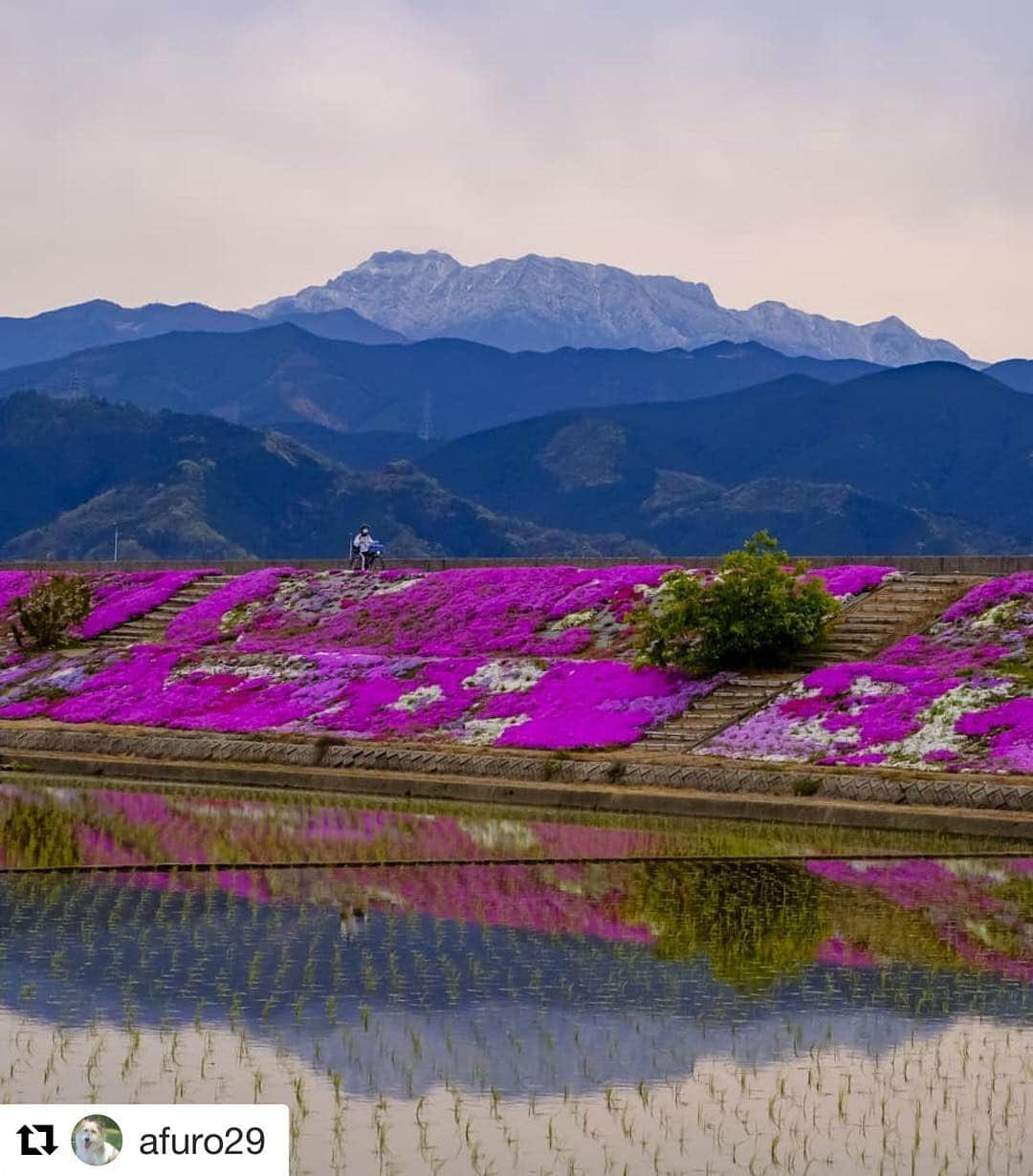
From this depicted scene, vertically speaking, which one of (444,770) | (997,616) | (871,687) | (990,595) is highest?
(990,595)

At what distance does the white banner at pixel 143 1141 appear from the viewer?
12375 millimetres

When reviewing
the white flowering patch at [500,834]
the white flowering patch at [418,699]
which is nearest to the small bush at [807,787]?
the white flowering patch at [500,834]

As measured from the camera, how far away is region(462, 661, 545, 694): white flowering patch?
5484 centimetres

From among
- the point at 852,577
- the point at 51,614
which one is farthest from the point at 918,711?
the point at 51,614

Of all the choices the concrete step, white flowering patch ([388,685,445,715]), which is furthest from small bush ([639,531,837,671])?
the concrete step

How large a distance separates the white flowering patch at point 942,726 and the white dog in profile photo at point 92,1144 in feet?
102

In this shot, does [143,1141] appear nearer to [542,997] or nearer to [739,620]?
[542,997]

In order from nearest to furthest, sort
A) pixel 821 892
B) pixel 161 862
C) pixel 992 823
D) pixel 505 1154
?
pixel 505 1154 → pixel 821 892 → pixel 161 862 → pixel 992 823

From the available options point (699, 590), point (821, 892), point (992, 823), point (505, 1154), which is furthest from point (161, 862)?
point (699, 590)

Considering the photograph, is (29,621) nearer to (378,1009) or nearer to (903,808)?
(903,808)

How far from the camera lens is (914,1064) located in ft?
58.6

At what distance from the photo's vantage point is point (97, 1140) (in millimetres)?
12875

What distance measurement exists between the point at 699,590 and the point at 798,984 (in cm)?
3222

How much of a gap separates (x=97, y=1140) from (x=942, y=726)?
111ft
